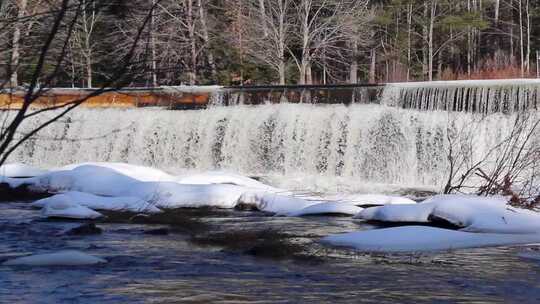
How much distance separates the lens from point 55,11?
2.74 m

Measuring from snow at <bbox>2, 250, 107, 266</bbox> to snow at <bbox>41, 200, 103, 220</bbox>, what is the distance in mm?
3273

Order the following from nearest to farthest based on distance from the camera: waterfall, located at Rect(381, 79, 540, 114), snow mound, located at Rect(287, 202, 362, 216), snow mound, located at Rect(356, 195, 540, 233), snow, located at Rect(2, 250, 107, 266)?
1. snow, located at Rect(2, 250, 107, 266)
2. snow mound, located at Rect(356, 195, 540, 233)
3. snow mound, located at Rect(287, 202, 362, 216)
4. waterfall, located at Rect(381, 79, 540, 114)

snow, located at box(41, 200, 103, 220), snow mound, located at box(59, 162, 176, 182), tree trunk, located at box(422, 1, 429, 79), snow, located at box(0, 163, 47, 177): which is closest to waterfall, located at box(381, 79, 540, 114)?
snow mound, located at box(59, 162, 176, 182)

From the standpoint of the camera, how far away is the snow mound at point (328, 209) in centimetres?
1141

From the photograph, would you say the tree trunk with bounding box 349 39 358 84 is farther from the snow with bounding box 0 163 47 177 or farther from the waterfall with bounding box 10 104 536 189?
the snow with bounding box 0 163 47 177

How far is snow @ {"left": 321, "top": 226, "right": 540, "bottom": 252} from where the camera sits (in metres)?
8.61

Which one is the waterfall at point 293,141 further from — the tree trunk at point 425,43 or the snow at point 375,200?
the tree trunk at point 425,43

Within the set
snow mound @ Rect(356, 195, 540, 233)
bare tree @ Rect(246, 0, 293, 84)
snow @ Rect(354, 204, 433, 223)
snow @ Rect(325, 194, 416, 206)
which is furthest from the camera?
bare tree @ Rect(246, 0, 293, 84)

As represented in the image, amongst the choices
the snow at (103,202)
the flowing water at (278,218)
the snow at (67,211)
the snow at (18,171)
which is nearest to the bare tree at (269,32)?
the flowing water at (278,218)

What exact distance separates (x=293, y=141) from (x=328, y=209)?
19.7 feet

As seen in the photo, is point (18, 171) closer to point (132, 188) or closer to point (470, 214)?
point (132, 188)

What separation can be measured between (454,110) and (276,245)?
874 centimetres

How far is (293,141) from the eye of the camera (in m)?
17.4

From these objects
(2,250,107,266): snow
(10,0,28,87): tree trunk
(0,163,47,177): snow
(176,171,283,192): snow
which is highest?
(10,0,28,87): tree trunk
